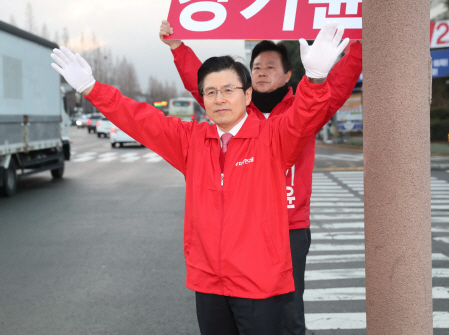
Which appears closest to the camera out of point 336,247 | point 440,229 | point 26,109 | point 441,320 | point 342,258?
point 441,320

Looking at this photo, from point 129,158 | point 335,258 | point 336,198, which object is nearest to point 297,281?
point 335,258

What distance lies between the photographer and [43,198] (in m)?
11.2

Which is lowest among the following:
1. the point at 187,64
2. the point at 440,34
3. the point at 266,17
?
the point at 187,64

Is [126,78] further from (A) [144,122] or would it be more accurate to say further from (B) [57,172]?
(A) [144,122]

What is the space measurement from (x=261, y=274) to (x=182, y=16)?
1379 millimetres

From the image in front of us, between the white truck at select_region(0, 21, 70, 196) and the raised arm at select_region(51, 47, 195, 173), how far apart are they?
349 inches

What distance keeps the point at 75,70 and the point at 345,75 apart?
4.63ft

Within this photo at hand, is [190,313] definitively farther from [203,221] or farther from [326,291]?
[203,221]

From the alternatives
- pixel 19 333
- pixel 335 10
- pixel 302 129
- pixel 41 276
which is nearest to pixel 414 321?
pixel 302 129

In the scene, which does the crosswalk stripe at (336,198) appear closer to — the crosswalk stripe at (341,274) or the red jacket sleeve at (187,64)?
the crosswalk stripe at (341,274)

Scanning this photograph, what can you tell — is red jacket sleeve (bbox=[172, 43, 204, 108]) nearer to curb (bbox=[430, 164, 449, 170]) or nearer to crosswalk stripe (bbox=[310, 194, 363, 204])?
crosswalk stripe (bbox=[310, 194, 363, 204])

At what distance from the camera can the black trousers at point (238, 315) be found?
7.80ft

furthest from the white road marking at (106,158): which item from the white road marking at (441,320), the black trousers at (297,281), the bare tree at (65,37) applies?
the bare tree at (65,37)

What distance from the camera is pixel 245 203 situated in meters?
2.38
